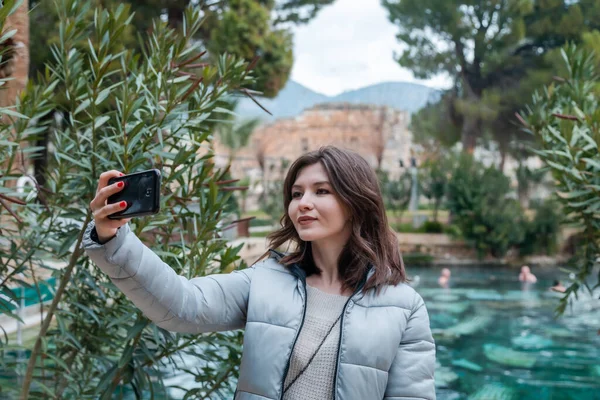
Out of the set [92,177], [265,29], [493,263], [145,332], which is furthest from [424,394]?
[493,263]

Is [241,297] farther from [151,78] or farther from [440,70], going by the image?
[440,70]

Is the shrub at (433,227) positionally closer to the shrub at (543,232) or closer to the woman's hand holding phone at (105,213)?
the shrub at (543,232)

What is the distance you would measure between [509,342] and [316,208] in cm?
597

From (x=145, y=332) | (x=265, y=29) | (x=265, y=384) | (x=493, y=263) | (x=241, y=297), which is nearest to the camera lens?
(x=265, y=384)

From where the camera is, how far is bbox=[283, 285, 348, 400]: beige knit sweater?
1.06m

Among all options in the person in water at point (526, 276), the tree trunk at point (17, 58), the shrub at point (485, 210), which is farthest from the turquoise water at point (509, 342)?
the tree trunk at point (17, 58)

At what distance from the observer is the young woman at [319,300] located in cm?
104

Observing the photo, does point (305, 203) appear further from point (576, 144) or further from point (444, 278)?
point (444, 278)

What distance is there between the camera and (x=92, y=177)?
1782 millimetres

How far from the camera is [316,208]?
1158 millimetres

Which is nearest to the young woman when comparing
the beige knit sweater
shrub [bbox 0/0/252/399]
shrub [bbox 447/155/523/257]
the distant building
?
the beige knit sweater

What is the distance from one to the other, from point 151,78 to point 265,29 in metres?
7.02

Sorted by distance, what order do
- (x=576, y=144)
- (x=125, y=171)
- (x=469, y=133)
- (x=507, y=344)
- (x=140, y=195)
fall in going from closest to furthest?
1. (x=140, y=195)
2. (x=125, y=171)
3. (x=576, y=144)
4. (x=507, y=344)
5. (x=469, y=133)

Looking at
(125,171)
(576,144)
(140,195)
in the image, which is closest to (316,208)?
(140,195)
